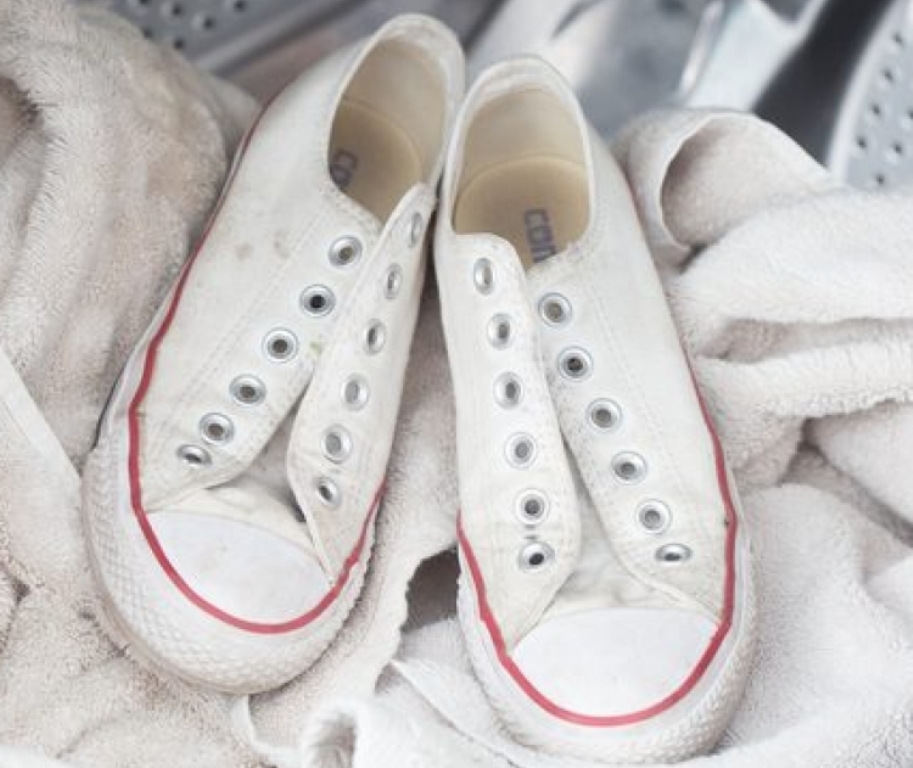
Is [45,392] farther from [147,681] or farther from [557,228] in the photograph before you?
[557,228]

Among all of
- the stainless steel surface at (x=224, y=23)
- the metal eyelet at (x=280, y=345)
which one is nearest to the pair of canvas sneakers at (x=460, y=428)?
the metal eyelet at (x=280, y=345)

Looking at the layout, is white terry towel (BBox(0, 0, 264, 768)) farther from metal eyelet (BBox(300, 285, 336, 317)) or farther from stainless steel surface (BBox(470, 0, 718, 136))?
stainless steel surface (BBox(470, 0, 718, 136))

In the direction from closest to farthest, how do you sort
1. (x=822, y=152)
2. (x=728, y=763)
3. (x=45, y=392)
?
(x=728, y=763), (x=45, y=392), (x=822, y=152)

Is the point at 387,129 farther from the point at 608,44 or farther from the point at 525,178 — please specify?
the point at 608,44

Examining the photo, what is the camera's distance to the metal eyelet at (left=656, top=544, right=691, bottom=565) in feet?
2.48

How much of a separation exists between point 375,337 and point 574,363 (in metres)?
0.09

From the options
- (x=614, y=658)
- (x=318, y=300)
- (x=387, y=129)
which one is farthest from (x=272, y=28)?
(x=614, y=658)

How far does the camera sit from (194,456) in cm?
77

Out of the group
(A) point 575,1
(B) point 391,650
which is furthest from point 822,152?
(B) point 391,650

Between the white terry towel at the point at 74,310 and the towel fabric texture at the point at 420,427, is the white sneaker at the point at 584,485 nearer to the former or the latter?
the towel fabric texture at the point at 420,427

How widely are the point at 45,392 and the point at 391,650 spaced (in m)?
0.20

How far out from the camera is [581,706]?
699 millimetres

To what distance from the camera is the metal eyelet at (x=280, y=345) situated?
31.5 inches

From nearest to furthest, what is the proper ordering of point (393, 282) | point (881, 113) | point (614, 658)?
1. point (614, 658)
2. point (393, 282)
3. point (881, 113)
